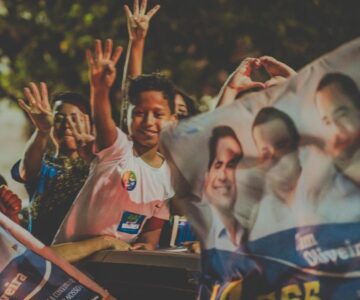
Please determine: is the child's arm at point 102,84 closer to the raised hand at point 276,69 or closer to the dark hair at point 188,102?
the raised hand at point 276,69

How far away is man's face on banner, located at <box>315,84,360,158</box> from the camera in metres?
2.58

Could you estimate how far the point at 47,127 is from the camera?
5020 mm

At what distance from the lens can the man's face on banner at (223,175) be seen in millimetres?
2842

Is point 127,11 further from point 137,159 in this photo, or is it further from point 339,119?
point 339,119

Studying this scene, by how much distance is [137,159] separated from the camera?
430 centimetres

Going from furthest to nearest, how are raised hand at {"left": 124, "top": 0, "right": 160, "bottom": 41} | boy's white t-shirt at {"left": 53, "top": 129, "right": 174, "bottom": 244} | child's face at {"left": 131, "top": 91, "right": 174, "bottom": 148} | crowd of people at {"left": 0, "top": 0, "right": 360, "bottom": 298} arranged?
raised hand at {"left": 124, "top": 0, "right": 160, "bottom": 41} → child's face at {"left": 131, "top": 91, "right": 174, "bottom": 148} → boy's white t-shirt at {"left": 53, "top": 129, "right": 174, "bottom": 244} → crowd of people at {"left": 0, "top": 0, "right": 360, "bottom": 298}

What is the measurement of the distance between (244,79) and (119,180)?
28.2 inches

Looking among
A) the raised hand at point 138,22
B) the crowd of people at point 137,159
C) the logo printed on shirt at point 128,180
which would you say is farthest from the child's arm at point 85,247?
the raised hand at point 138,22

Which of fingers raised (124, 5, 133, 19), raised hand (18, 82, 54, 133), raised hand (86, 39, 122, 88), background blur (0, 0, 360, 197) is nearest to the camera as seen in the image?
raised hand (86, 39, 122, 88)

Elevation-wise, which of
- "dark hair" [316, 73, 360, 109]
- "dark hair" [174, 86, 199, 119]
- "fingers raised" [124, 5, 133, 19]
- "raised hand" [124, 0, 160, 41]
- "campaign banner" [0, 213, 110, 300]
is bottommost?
"campaign banner" [0, 213, 110, 300]

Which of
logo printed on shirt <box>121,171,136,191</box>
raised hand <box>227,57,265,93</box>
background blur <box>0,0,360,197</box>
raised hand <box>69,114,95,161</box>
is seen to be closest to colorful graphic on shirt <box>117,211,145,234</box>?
logo printed on shirt <box>121,171,136,191</box>

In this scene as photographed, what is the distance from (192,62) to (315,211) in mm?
9861

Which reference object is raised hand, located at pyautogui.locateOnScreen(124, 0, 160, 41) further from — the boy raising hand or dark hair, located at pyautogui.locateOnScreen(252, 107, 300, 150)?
dark hair, located at pyautogui.locateOnScreen(252, 107, 300, 150)

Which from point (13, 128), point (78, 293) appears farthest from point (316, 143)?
point (13, 128)
